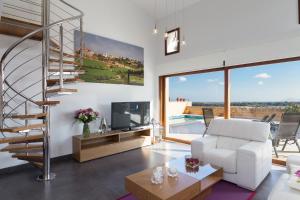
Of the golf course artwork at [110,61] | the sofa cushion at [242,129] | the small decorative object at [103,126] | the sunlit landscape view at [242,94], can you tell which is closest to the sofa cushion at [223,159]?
the sofa cushion at [242,129]

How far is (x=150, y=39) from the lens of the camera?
5852 mm

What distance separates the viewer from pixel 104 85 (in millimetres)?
4691

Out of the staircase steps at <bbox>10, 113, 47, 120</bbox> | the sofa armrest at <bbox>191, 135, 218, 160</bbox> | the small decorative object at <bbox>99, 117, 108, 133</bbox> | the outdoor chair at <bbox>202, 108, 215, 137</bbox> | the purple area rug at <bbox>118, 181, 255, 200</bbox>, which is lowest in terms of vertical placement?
the purple area rug at <bbox>118, 181, 255, 200</bbox>

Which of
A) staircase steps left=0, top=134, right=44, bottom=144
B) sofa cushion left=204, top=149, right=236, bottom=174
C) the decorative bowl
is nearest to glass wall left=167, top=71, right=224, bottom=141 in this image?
sofa cushion left=204, top=149, right=236, bottom=174

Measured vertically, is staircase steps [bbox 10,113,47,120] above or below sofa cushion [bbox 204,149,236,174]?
above

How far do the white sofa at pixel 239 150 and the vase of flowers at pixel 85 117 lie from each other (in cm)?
224

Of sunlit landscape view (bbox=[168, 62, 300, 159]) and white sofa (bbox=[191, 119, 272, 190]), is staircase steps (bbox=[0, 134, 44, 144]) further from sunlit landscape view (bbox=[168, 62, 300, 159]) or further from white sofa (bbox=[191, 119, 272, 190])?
sunlit landscape view (bbox=[168, 62, 300, 159])

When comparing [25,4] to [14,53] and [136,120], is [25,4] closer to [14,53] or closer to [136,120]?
[14,53]

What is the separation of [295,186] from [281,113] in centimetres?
255

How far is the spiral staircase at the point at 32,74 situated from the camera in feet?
9.67

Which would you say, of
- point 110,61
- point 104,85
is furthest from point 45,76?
point 110,61

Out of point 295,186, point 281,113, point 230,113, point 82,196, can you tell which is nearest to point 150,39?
point 230,113

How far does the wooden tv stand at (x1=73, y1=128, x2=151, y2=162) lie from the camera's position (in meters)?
3.93

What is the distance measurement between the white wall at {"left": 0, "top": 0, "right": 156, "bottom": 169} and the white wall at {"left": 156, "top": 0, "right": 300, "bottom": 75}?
0.79 meters
